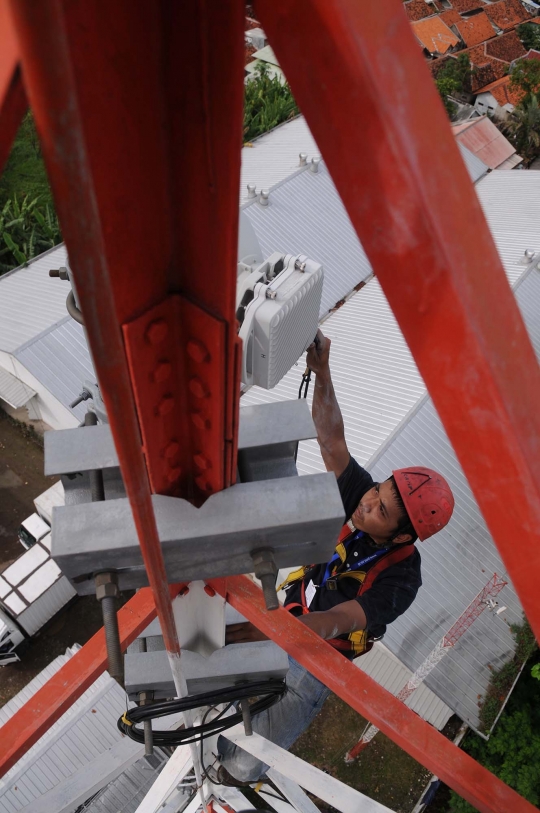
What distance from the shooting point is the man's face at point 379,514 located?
4062mm

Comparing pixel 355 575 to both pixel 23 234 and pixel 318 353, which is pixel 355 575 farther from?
pixel 23 234

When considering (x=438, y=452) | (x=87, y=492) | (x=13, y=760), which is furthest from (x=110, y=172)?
(x=438, y=452)

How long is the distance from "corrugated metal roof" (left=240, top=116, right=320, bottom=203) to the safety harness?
11.8m

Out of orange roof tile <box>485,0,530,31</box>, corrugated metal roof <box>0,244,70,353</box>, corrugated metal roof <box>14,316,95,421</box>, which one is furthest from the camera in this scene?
orange roof tile <box>485,0,530,31</box>

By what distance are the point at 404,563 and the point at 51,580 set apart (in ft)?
23.2

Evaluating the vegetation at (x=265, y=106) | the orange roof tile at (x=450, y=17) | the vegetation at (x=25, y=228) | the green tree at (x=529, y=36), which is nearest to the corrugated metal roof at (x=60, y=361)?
the vegetation at (x=25, y=228)

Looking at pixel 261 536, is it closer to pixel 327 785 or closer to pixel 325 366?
pixel 325 366

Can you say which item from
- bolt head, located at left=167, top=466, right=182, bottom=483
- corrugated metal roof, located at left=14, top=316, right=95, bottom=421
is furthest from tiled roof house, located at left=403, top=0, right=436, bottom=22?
bolt head, located at left=167, top=466, right=182, bottom=483

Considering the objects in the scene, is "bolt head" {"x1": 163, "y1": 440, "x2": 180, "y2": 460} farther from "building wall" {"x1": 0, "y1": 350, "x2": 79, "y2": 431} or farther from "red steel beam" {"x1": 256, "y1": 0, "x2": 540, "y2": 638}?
"building wall" {"x1": 0, "y1": 350, "x2": 79, "y2": 431}

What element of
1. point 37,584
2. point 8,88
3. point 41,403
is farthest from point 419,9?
point 8,88

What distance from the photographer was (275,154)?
57.2 ft

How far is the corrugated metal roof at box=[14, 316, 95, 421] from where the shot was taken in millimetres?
11117

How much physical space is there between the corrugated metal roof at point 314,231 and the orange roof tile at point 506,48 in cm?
2204

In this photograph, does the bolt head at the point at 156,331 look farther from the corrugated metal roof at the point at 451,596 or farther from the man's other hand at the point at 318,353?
the corrugated metal roof at the point at 451,596
